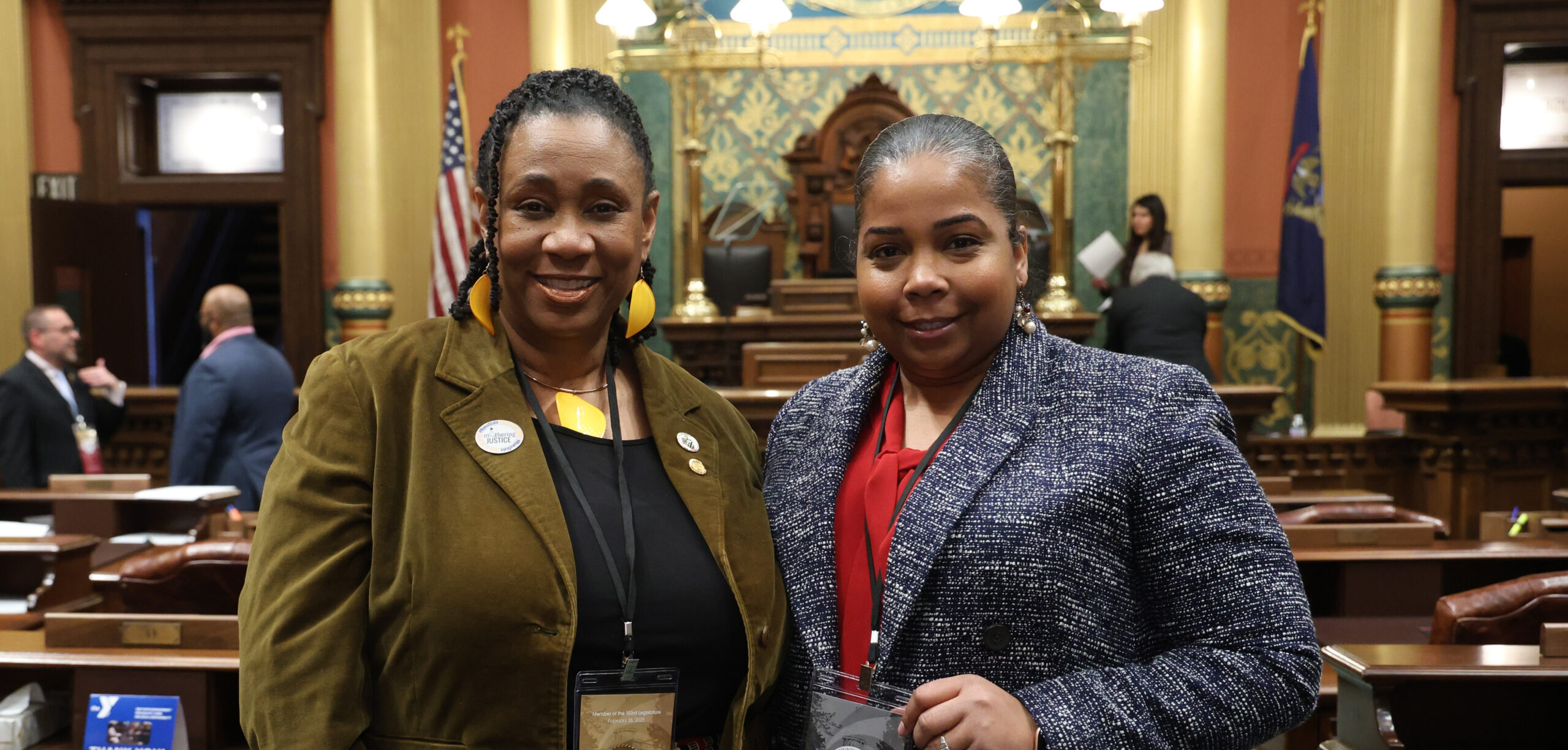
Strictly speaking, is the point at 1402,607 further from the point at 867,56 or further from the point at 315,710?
the point at 867,56

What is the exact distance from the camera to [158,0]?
8539mm

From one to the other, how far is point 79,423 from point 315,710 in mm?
4960

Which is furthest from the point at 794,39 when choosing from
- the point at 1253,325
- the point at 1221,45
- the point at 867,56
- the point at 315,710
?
the point at 315,710

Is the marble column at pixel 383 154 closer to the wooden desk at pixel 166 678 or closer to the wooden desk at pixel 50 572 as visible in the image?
the wooden desk at pixel 50 572

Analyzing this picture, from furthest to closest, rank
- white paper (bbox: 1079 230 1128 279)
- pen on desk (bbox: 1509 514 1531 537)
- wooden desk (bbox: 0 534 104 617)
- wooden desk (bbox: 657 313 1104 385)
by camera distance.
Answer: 1. white paper (bbox: 1079 230 1128 279)
2. wooden desk (bbox: 657 313 1104 385)
3. pen on desk (bbox: 1509 514 1531 537)
4. wooden desk (bbox: 0 534 104 617)

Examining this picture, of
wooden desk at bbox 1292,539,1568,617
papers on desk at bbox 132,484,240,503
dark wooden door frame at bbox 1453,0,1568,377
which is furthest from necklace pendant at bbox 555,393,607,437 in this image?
dark wooden door frame at bbox 1453,0,1568,377

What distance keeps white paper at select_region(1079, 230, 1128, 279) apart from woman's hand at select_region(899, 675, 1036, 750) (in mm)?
6238

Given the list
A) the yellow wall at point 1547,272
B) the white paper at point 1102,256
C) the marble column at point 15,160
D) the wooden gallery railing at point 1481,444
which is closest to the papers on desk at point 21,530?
the wooden gallery railing at point 1481,444

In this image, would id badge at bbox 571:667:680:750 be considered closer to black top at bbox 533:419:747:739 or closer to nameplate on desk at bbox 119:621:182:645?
black top at bbox 533:419:747:739

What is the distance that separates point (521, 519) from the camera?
4.59ft

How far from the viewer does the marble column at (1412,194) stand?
775 cm

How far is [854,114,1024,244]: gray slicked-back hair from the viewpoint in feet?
4.55

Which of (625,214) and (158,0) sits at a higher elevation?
(158,0)

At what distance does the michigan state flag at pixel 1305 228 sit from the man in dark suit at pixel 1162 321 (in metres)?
2.34
